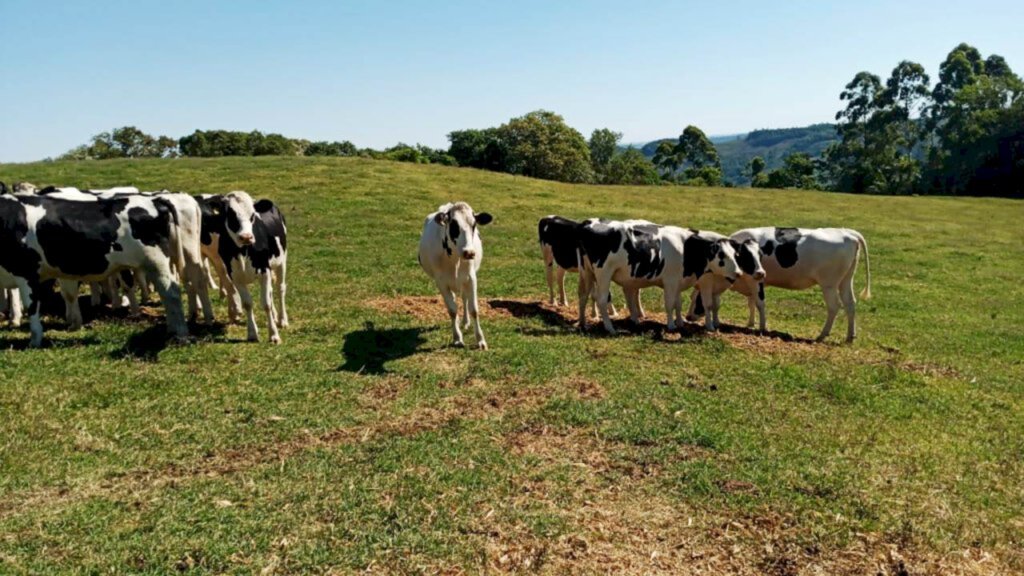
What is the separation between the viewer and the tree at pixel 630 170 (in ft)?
299

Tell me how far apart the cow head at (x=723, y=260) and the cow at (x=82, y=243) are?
363 inches

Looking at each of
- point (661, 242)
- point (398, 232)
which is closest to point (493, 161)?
point (398, 232)

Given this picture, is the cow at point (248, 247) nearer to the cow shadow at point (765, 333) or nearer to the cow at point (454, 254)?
the cow at point (454, 254)

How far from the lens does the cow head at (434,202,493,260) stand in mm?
10242

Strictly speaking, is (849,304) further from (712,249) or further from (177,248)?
(177,248)

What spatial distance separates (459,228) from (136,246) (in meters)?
4.93

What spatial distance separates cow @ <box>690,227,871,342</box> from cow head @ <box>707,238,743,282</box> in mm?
595

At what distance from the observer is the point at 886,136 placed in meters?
79.8

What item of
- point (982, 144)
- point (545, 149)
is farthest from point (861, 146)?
point (545, 149)

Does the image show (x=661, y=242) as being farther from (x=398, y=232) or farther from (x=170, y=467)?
(x=398, y=232)

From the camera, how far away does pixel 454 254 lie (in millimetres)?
10719

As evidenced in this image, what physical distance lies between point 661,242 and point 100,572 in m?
10.1

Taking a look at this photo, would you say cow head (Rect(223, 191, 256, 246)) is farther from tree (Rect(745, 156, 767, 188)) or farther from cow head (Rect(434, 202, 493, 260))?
tree (Rect(745, 156, 767, 188))

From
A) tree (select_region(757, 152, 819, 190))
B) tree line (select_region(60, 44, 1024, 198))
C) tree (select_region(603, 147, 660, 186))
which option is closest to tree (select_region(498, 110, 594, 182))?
tree line (select_region(60, 44, 1024, 198))
